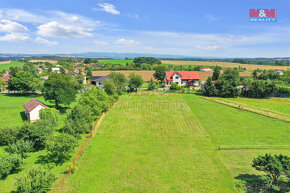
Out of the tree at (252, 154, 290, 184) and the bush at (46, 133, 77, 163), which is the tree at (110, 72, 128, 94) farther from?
the tree at (252, 154, 290, 184)

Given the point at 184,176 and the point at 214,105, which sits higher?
the point at 214,105

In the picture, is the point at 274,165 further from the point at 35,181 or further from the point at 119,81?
the point at 119,81

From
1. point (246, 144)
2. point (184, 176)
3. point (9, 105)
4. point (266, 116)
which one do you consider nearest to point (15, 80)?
point (9, 105)

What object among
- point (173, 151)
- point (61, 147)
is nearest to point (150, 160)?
point (173, 151)

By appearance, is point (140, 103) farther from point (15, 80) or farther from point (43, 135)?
point (15, 80)

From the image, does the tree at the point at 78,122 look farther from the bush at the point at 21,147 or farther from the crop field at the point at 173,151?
the bush at the point at 21,147

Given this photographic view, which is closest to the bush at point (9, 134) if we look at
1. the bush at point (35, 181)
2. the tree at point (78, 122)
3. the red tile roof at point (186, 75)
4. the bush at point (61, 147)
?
the bush at point (61, 147)
